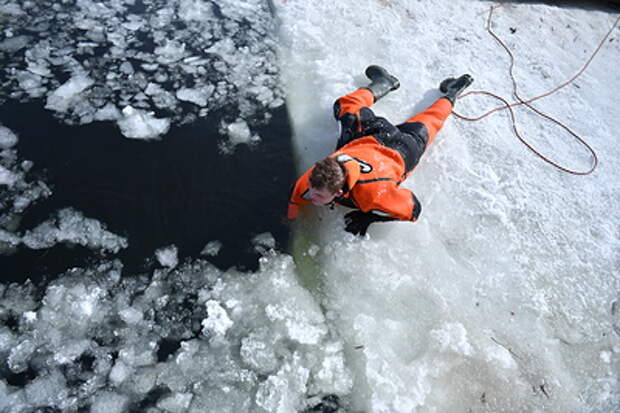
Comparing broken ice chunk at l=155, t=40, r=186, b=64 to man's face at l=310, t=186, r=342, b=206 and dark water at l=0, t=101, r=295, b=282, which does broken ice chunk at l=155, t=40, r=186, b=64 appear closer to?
dark water at l=0, t=101, r=295, b=282

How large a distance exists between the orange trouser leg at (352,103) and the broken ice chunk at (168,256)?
1.36m

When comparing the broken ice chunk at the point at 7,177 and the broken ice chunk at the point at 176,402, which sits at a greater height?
the broken ice chunk at the point at 7,177

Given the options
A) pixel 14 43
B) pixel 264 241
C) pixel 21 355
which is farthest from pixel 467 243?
pixel 14 43

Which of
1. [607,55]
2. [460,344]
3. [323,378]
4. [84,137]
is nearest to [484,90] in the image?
[607,55]

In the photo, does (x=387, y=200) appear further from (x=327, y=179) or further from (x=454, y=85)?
(x=454, y=85)

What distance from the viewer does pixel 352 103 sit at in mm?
2691

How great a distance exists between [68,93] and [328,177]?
1.95 m

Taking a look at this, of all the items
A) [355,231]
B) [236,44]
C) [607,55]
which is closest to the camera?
[355,231]

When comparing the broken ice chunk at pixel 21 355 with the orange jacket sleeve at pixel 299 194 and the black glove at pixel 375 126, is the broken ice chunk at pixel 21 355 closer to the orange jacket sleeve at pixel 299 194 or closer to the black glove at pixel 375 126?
the orange jacket sleeve at pixel 299 194

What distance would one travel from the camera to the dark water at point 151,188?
6.92ft

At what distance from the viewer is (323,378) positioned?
1.90 m

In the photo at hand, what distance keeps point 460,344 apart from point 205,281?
137 cm

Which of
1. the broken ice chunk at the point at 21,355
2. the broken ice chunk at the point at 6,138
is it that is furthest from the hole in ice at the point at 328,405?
the broken ice chunk at the point at 6,138

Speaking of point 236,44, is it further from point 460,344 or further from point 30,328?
point 460,344
